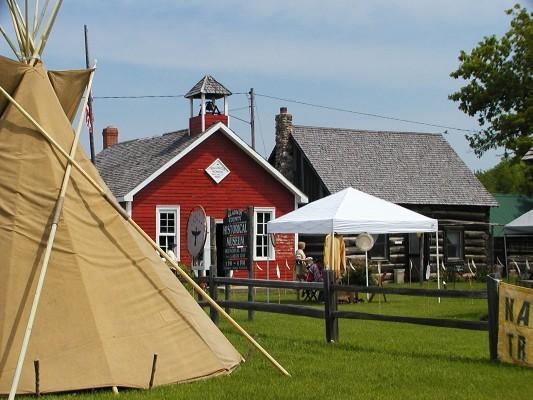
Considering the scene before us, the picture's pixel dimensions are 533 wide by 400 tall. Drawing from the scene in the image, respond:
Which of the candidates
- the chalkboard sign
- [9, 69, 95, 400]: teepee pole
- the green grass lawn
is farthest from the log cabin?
[9, 69, 95, 400]: teepee pole

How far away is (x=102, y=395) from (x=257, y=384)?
1.60 meters

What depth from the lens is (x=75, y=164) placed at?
31.6 feet

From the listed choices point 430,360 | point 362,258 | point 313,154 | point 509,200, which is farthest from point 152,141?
point 430,360

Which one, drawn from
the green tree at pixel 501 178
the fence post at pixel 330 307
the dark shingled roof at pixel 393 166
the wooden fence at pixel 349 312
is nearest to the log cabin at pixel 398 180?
the dark shingled roof at pixel 393 166

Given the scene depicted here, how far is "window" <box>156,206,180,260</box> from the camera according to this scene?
30156 mm

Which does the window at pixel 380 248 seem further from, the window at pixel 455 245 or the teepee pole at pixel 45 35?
the teepee pole at pixel 45 35

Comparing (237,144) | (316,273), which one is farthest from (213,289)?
(237,144)

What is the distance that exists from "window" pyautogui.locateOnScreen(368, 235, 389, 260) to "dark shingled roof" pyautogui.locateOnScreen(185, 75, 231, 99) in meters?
7.57

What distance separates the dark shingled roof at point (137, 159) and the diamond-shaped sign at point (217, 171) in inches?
42.5

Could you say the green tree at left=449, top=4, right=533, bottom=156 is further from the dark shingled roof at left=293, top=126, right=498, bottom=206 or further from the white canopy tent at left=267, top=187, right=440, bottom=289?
the white canopy tent at left=267, top=187, right=440, bottom=289

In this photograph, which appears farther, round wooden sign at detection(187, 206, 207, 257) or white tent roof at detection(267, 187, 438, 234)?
white tent roof at detection(267, 187, 438, 234)

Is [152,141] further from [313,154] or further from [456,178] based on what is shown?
[456,178]

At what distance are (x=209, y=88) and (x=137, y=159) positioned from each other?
3597mm

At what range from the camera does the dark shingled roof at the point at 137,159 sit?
30.4 metres
